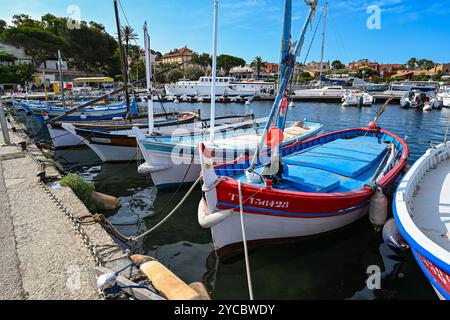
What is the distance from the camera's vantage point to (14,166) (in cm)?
1161

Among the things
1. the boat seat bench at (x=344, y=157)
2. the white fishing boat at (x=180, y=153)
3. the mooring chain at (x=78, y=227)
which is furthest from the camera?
the white fishing boat at (x=180, y=153)

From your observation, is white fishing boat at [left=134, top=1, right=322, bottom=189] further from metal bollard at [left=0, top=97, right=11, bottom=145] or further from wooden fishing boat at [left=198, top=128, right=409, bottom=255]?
metal bollard at [left=0, top=97, right=11, bottom=145]

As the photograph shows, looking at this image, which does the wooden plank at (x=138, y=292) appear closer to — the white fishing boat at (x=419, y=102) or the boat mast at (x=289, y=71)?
the boat mast at (x=289, y=71)

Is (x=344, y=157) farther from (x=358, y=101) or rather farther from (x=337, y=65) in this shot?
(x=337, y=65)

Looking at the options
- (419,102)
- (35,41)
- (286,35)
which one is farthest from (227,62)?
(286,35)

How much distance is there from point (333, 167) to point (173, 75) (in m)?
90.8

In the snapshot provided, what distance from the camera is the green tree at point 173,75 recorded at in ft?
300

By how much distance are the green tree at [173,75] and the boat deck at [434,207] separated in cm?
9030

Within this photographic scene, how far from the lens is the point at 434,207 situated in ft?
22.7

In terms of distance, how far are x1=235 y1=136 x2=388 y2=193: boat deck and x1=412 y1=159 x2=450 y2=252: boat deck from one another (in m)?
1.52

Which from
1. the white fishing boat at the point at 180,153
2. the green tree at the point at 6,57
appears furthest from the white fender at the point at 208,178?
the green tree at the point at 6,57

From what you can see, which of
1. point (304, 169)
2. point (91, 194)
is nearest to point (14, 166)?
point (91, 194)

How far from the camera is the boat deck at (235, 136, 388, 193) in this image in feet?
25.6

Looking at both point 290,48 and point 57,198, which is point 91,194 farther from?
point 290,48
